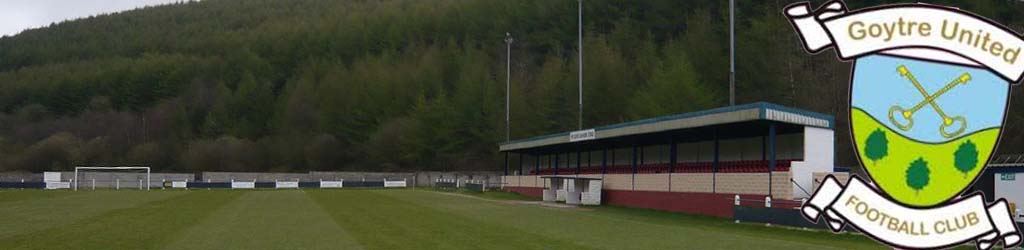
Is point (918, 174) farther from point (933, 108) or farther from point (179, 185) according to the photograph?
point (179, 185)

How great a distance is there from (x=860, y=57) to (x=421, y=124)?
85.2 m

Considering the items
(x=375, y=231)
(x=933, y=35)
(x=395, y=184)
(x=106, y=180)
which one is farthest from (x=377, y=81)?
(x=933, y=35)

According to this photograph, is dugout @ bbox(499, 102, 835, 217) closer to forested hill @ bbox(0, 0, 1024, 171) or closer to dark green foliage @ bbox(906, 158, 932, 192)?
forested hill @ bbox(0, 0, 1024, 171)

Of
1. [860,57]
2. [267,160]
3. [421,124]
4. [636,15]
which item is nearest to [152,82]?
[267,160]

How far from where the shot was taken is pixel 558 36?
105438 mm

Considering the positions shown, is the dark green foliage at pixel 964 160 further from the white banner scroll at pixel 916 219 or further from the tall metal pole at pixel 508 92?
the tall metal pole at pixel 508 92

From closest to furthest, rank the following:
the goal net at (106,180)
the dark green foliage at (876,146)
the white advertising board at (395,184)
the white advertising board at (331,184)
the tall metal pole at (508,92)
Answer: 1. the dark green foliage at (876,146)
2. the tall metal pole at (508,92)
3. the goal net at (106,180)
4. the white advertising board at (331,184)
5. the white advertising board at (395,184)

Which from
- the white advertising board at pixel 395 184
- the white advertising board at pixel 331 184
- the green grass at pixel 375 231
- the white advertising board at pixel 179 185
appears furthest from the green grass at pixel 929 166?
the white advertising board at pixel 395 184

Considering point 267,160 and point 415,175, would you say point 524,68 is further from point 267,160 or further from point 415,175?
point 267,160

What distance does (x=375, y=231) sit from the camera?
22344mm

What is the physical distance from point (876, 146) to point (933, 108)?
0.44 meters

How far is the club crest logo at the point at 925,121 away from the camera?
5.13 metres

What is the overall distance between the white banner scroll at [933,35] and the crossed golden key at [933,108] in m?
0.13

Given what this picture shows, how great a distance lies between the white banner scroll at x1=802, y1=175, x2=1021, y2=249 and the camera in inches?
202
